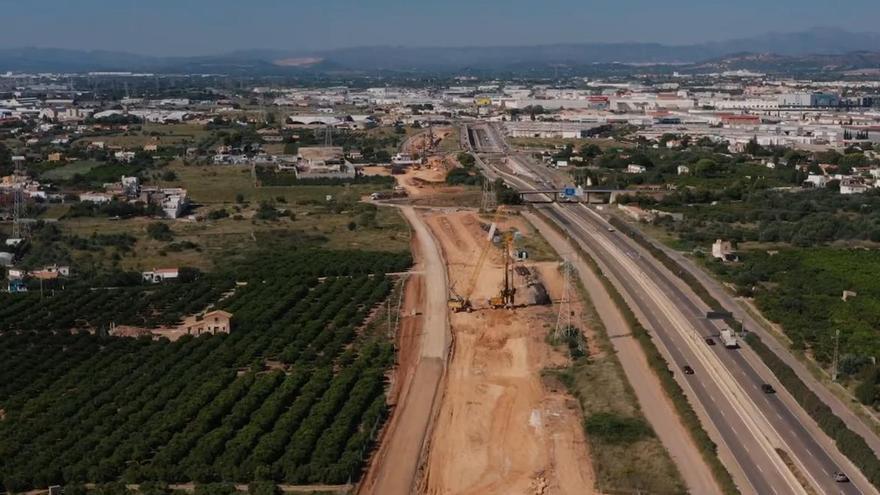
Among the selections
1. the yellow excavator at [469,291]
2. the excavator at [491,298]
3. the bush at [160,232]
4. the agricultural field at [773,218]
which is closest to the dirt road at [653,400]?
the excavator at [491,298]

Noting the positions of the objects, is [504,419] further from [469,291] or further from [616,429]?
[469,291]

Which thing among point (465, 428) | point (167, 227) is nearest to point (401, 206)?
point (167, 227)

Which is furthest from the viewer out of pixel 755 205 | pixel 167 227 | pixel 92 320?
pixel 755 205

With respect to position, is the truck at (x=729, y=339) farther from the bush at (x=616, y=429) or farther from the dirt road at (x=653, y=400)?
the bush at (x=616, y=429)

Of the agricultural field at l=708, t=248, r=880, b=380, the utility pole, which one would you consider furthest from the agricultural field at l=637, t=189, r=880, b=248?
the utility pole

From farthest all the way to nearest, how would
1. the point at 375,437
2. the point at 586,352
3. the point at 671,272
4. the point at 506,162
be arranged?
the point at 506,162
the point at 671,272
the point at 586,352
the point at 375,437

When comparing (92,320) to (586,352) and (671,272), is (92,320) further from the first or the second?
(671,272)

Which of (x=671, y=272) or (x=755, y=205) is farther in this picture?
(x=755, y=205)
